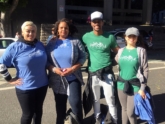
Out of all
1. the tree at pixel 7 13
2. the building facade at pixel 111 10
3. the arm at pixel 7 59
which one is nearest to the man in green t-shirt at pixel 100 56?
the arm at pixel 7 59

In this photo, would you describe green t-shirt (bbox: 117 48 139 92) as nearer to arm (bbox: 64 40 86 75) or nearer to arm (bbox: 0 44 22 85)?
arm (bbox: 64 40 86 75)

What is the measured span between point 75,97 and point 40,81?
557 millimetres

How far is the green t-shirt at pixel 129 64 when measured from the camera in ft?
11.4

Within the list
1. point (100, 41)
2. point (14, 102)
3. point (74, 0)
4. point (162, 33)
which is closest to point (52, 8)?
point (74, 0)

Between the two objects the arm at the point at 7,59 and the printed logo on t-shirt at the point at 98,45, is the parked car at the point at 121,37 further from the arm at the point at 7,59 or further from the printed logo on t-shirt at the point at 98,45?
the arm at the point at 7,59

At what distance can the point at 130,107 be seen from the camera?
3631mm

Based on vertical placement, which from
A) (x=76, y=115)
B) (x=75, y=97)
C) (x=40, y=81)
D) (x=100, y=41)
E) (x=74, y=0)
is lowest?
(x=76, y=115)

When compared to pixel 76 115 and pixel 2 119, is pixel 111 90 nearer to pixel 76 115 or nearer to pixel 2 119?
pixel 76 115

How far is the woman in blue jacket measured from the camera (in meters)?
3.14

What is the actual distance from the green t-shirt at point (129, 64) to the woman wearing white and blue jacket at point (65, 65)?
0.57m

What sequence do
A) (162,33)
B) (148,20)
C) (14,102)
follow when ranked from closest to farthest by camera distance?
(14,102), (162,33), (148,20)

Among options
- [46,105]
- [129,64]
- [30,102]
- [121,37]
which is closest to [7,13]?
[121,37]

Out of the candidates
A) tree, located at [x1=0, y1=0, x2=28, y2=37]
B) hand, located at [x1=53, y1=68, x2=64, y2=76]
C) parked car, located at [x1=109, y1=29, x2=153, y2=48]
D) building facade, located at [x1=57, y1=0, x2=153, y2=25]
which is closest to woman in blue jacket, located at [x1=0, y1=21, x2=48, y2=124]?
hand, located at [x1=53, y1=68, x2=64, y2=76]

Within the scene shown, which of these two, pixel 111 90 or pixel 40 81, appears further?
pixel 111 90
